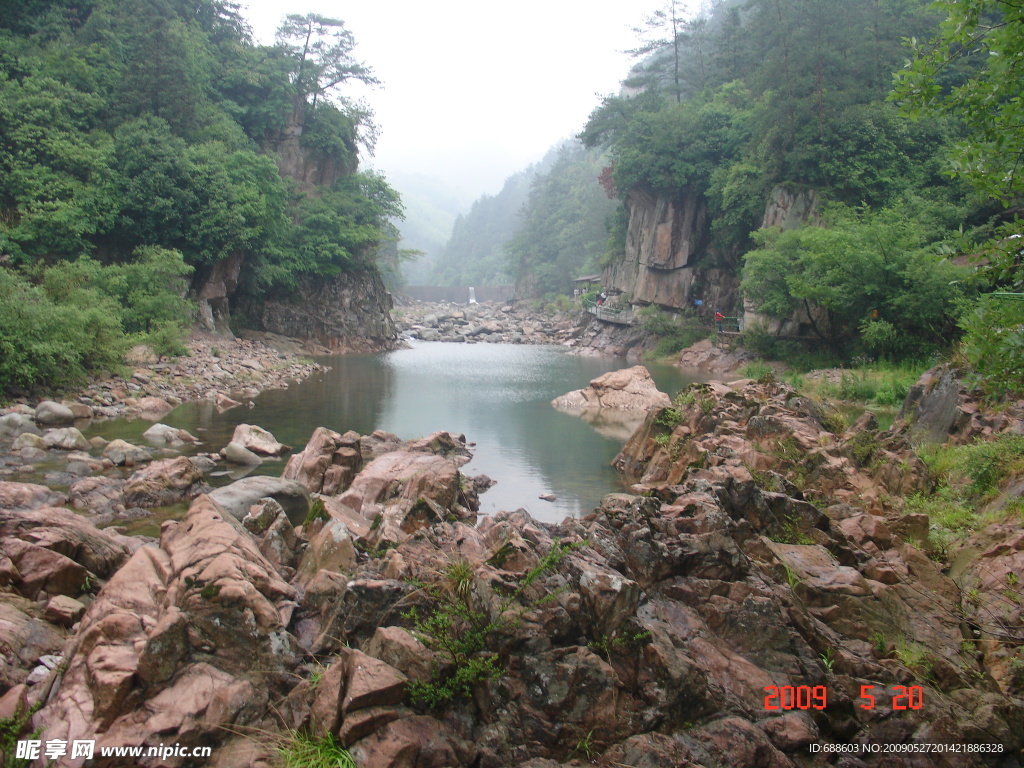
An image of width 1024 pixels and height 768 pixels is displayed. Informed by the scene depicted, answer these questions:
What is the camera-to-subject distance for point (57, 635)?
4652 millimetres

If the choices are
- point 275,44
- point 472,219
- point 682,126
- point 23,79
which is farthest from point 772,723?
point 472,219

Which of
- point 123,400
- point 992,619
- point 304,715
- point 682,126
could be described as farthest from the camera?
point 682,126

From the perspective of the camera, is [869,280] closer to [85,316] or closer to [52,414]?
[85,316]

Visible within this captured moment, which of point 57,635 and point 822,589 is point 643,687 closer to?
point 822,589

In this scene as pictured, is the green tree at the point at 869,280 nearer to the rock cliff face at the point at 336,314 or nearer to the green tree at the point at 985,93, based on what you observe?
the green tree at the point at 985,93

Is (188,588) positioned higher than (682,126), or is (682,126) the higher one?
(682,126)

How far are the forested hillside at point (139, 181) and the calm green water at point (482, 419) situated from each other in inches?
176

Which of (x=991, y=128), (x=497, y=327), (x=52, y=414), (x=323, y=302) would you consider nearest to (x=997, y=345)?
(x=991, y=128)

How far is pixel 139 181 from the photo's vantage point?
965 inches

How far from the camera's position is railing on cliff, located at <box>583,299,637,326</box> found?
138ft

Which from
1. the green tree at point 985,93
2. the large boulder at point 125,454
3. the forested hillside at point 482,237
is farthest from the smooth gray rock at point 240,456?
the forested hillside at point 482,237

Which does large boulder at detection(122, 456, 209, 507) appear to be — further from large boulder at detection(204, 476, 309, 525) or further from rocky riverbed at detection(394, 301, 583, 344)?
rocky riverbed at detection(394, 301, 583, 344)

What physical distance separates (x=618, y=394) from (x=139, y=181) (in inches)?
780

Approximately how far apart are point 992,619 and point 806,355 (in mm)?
24038
